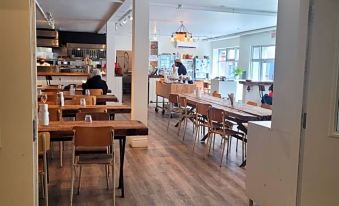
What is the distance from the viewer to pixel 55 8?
806 cm

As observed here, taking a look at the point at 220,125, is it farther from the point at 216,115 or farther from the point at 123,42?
the point at 123,42

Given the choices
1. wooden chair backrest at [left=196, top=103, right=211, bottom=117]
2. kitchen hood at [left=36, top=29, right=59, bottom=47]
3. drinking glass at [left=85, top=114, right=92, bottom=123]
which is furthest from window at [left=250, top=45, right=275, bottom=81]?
drinking glass at [left=85, top=114, right=92, bottom=123]

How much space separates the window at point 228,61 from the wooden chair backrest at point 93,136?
472 inches

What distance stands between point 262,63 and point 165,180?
A: 9648 millimetres

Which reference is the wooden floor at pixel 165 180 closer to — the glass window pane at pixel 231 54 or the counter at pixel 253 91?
the counter at pixel 253 91

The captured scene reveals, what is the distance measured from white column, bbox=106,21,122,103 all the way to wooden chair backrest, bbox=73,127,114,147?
273 inches

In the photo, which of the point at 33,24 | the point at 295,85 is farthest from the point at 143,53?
the point at 33,24

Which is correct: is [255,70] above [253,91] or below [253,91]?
above

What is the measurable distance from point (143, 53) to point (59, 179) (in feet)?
8.08

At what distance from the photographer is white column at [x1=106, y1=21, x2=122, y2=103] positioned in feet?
33.1

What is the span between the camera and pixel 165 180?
13.8ft

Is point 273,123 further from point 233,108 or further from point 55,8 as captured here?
point 55,8

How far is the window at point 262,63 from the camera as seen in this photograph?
41.0 feet

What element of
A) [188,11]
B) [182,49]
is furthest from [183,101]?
[182,49]
